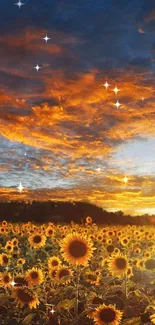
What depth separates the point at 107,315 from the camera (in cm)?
677

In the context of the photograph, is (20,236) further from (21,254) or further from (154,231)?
(154,231)

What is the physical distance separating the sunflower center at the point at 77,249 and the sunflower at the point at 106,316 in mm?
1101

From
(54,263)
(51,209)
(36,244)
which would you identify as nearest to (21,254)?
(36,244)

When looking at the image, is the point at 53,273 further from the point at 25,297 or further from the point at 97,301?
the point at 97,301

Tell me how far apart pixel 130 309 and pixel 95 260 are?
18.7 feet

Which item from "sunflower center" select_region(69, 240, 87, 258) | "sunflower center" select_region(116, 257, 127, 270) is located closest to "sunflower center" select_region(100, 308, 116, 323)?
"sunflower center" select_region(69, 240, 87, 258)

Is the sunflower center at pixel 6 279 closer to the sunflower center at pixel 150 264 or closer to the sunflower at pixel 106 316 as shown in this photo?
the sunflower at pixel 106 316

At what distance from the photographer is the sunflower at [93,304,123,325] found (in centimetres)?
670

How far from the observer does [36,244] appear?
45.1 feet

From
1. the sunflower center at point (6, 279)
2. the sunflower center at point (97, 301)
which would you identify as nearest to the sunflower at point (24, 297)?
the sunflower center at point (97, 301)

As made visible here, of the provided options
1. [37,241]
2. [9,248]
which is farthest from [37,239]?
[9,248]

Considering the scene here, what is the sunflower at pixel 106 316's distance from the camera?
22.0ft

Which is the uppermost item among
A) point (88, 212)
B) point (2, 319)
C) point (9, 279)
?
point (88, 212)

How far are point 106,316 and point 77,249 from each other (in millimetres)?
1300
